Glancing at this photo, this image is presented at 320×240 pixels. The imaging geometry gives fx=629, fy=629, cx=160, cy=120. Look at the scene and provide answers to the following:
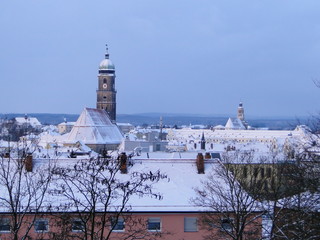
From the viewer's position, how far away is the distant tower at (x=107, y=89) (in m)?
109

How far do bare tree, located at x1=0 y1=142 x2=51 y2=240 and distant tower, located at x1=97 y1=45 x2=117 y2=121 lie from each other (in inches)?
3316

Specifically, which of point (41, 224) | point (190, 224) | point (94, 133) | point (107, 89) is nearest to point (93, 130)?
point (94, 133)

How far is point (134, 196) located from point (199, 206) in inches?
97.0

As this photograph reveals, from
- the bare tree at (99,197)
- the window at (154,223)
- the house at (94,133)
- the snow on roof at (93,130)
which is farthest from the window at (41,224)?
the snow on roof at (93,130)

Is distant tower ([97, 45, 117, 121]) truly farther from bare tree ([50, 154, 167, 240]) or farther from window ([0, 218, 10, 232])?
window ([0, 218, 10, 232])

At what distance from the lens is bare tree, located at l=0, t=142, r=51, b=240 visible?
46.9 ft

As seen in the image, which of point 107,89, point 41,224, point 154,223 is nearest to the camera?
point 41,224

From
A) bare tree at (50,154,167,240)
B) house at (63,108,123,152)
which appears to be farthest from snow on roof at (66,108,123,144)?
bare tree at (50,154,167,240)

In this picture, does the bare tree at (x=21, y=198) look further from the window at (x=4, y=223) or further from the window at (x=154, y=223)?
the window at (x=154, y=223)

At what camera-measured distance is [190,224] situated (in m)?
22.7

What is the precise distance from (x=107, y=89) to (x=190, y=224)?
87.6 m

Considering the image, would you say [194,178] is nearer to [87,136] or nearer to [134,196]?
[134,196]

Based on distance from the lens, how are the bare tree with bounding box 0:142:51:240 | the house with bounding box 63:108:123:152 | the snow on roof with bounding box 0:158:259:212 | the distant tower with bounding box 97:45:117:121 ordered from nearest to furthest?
the bare tree with bounding box 0:142:51:240 < the snow on roof with bounding box 0:158:259:212 < the house with bounding box 63:108:123:152 < the distant tower with bounding box 97:45:117:121

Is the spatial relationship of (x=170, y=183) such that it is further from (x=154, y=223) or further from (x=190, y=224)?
(x=154, y=223)
